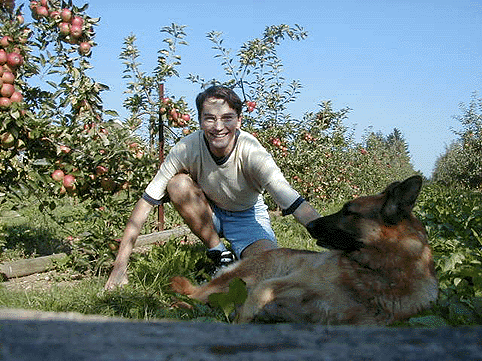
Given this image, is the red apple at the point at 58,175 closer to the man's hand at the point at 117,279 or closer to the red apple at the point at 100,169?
the red apple at the point at 100,169

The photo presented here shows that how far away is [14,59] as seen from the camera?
409 centimetres

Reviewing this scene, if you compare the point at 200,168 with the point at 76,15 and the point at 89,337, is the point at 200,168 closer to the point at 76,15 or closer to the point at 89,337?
the point at 76,15

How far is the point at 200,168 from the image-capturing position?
4.56 meters

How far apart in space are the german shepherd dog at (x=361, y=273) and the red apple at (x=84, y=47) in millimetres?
2817

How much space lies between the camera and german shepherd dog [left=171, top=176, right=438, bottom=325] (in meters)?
2.61

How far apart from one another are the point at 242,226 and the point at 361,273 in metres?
2.07

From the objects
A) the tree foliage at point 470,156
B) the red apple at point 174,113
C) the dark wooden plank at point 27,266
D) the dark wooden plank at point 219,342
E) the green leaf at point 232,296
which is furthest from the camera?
the tree foliage at point 470,156

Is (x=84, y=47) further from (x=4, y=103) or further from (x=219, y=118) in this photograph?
(x=219, y=118)

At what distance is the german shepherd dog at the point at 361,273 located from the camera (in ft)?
8.56

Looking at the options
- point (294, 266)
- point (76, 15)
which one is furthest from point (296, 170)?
point (294, 266)

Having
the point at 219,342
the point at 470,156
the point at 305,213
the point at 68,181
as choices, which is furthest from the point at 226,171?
the point at 470,156

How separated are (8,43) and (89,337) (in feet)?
13.1

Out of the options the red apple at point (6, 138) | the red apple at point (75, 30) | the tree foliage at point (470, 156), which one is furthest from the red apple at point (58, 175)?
the tree foliage at point (470, 156)

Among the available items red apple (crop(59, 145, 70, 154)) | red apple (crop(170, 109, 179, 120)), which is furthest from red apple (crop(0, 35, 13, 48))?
red apple (crop(170, 109, 179, 120))
